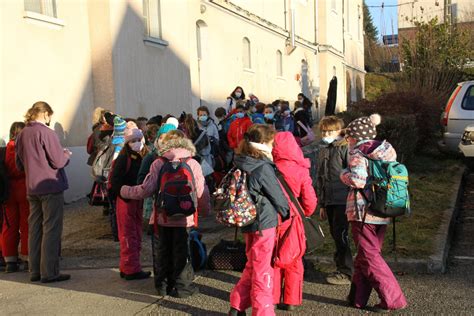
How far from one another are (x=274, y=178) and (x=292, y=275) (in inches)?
37.0

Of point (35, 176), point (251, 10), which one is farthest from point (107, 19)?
point (251, 10)

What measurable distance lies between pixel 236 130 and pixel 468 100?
5.69 metres

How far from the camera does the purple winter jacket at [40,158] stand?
19.5 feet

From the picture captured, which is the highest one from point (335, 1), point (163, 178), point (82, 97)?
point (335, 1)

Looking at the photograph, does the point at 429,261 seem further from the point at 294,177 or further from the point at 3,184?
the point at 3,184

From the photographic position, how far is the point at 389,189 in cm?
472

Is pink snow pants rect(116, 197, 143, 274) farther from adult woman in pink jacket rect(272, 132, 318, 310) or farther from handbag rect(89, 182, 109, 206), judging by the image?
adult woman in pink jacket rect(272, 132, 318, 310)

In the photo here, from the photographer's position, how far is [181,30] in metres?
14.5

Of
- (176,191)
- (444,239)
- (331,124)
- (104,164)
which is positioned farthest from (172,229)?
(444,239)

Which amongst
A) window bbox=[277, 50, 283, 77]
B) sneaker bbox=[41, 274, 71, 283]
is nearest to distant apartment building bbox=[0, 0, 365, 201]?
window bbox=[277, 50, 283, 77]

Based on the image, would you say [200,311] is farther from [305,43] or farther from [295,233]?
[305,43]

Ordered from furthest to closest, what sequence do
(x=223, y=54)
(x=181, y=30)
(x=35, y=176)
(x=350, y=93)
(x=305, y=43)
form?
(x=350, y=93), (x=305, y=43), (x=223, y=54), (x=181, y=30), (x=35, y=176)

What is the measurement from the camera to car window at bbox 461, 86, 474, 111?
41.0ft

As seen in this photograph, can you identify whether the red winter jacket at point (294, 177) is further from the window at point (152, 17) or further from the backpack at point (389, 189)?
the window at point (152, 17)
